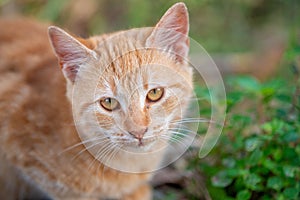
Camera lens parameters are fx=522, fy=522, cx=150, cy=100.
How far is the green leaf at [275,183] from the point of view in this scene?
216cm

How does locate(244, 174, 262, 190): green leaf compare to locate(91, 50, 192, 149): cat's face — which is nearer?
locate(91, 50, 192, 149): cat's face

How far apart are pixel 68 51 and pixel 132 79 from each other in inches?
11.4

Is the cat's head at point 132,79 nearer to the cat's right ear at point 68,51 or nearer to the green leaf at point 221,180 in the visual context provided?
the cat's right ear at point 68,51

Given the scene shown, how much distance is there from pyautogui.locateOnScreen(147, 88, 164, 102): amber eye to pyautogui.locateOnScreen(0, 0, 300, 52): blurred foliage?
263cm

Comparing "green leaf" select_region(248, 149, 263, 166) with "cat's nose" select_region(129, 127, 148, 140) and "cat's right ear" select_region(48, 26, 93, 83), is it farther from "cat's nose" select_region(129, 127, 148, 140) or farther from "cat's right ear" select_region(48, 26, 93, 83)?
"cat's right ear" select_region(48, 26, 93, 83)

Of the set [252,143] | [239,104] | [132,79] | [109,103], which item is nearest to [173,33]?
[132,79]

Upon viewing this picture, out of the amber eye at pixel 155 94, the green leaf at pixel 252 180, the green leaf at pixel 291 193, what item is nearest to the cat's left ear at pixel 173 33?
the amber eye at pixel 155 94

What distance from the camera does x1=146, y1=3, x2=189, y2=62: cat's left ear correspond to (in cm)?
181

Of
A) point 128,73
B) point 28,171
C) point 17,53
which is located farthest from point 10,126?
point 128,73

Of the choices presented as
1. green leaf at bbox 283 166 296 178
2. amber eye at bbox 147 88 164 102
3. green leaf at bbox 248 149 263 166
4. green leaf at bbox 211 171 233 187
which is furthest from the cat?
green leaf at bbox 283 166 296 178

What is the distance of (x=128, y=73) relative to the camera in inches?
73.3

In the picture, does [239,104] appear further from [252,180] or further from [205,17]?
[205,17]

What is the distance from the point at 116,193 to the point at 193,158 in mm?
417

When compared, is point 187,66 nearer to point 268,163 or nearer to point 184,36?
point 184,36
